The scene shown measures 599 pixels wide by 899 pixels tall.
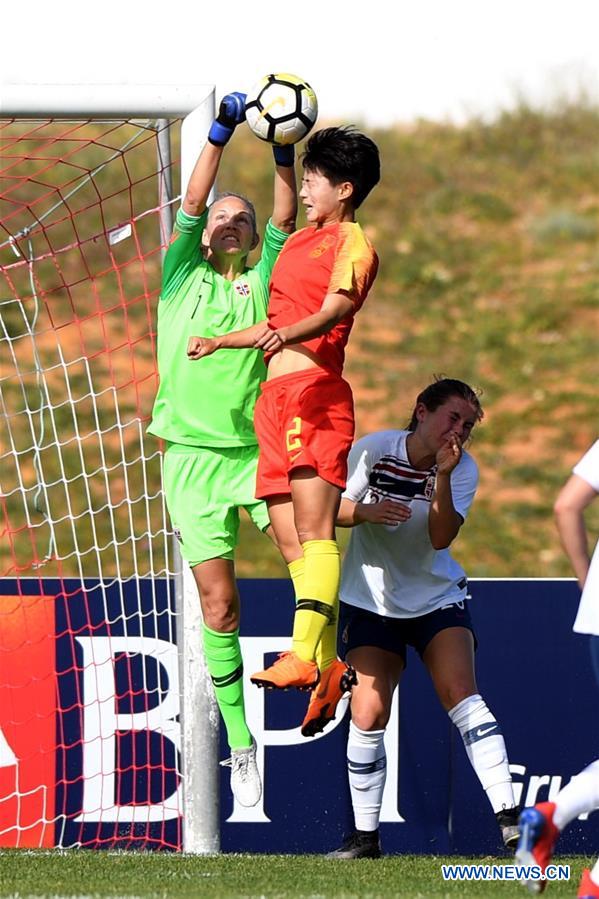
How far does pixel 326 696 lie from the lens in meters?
5.33

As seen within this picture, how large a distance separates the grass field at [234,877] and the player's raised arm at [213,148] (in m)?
2.70

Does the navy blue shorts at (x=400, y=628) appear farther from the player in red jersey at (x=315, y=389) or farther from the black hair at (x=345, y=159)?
the black hair at (x=345, y=159)

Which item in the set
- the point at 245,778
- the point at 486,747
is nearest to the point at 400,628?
the point at 486,747

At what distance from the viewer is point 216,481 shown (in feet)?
19.8

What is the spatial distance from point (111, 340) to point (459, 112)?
21.8ft

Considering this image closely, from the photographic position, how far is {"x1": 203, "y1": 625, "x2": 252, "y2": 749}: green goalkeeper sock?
5.99 meters

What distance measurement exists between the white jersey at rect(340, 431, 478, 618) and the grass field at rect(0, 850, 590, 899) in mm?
1099

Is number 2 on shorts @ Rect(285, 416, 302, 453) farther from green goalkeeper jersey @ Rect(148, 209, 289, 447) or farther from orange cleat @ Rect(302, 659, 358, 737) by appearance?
orange cleat @ Rect(302, 659, 358, 737)

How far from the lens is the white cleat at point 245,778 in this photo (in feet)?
19.2

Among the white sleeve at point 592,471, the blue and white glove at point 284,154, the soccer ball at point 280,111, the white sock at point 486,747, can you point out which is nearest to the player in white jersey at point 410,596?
the white sock at point 486,747

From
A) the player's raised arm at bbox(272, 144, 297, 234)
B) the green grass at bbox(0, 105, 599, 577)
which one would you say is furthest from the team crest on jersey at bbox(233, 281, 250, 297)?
the green grass at bbox(0, 105, 599, 577)

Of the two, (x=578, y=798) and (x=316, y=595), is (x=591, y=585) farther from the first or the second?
(x=316, y=595)

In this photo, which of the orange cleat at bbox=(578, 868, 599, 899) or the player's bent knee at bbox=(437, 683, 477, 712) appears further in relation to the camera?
the player's bent knee at bbox=(437, 683, 477, 712)

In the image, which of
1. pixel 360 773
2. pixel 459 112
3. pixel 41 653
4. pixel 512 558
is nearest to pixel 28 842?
pixel 41 653
